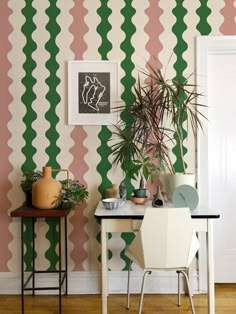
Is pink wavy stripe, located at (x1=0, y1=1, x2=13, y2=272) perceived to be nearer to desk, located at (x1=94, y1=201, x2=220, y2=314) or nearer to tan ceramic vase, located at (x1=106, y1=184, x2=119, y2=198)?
tan ceramic vase, located at (x1=106, y1=184, x2=119, y2=198)

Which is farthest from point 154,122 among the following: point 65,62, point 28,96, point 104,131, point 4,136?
point 4,136

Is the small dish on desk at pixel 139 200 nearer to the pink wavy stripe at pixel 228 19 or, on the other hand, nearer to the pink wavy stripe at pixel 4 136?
the pink wavy stripe at pixel 4 136

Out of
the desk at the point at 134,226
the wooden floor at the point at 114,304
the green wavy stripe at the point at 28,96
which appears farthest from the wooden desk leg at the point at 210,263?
the green wavy stripe at the point at 28,96

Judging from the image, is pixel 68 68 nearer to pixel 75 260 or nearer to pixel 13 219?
pixel 13 219

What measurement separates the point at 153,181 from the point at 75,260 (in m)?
0.93

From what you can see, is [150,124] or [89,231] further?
[89,231]

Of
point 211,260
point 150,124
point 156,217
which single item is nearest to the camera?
point 156,217

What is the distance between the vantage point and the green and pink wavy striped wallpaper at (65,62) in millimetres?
3078

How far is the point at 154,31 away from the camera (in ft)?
10.1

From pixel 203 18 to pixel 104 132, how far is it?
1.26m

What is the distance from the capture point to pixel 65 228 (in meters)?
3.03

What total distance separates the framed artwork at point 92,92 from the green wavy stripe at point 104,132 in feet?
0.30

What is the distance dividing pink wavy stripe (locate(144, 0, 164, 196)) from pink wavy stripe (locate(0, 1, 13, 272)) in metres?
1.16

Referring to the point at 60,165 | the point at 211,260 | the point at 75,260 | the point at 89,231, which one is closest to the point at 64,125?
the point at 60,165
